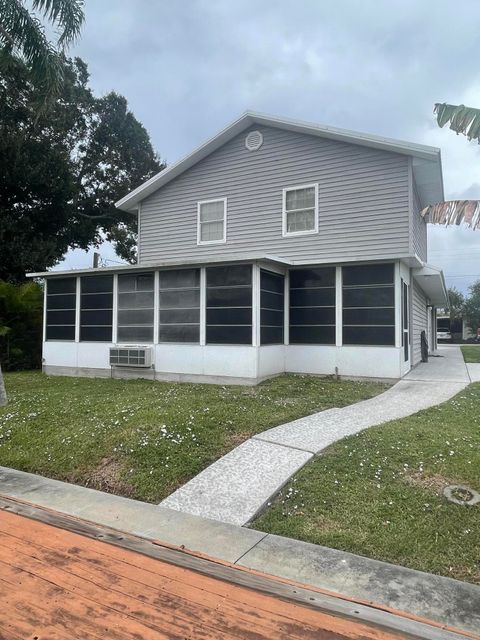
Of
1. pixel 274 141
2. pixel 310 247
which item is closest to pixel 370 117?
pixel 274 141

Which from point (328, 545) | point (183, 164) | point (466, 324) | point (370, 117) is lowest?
point (328, 545)

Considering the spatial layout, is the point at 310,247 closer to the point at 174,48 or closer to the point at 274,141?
the point at 274,141

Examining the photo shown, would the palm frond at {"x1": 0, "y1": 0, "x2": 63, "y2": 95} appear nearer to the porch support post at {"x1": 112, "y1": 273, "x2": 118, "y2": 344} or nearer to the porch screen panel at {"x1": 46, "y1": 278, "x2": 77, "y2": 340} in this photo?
the porch support post at {"x1": 112, "y1": 273, "x2": 118, "y2": 344}

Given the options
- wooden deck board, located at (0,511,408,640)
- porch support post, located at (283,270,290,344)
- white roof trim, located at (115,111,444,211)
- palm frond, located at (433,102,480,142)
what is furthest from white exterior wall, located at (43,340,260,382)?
wooden deck board, located at (0,511,408,640)

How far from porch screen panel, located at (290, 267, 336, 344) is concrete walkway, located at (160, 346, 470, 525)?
277 centimetres

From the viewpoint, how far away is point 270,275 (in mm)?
11188

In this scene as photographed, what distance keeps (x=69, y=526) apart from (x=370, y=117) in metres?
13.3

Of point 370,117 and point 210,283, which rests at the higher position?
point 370,117

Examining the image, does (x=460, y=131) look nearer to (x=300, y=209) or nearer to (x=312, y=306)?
(x=312, y=306)

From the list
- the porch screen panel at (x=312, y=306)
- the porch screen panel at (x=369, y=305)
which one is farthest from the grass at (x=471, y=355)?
the porch screen panel at (x=312, y=306)

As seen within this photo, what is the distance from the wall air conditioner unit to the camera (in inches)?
455

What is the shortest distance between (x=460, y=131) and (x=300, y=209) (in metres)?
6.80

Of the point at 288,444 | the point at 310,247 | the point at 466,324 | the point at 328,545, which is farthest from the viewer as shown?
the point at 466,324

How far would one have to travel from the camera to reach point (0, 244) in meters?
17.9
